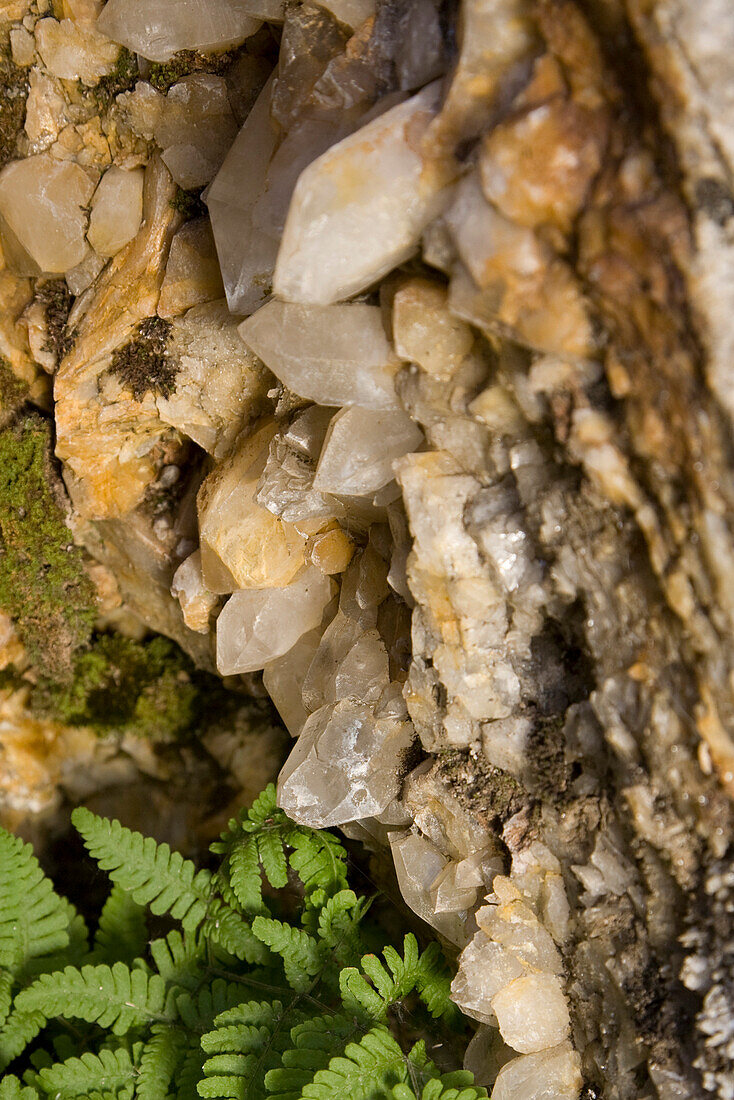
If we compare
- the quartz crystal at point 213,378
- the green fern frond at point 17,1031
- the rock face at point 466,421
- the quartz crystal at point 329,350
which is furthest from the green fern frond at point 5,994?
the quartz crystal at point 329,350

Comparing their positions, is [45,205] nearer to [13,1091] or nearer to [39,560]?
[39,560]

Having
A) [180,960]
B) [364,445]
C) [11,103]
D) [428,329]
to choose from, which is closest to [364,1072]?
[180,960]

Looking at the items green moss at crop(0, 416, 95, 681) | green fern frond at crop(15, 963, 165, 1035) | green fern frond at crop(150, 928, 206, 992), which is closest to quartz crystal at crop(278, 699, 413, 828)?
green fern frond at crop(150, 928, 206, 992)

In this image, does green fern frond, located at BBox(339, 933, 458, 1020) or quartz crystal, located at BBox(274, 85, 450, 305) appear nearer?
quartz crystal, located at BBox(274, 85, 450, 305)

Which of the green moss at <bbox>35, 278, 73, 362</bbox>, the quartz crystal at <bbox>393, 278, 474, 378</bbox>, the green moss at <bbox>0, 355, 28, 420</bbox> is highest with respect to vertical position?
the green moss at <bbox>35, 278, 73, 362</bbox>

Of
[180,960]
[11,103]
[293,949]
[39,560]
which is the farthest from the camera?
[39,560]

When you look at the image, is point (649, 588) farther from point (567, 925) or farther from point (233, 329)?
point (233, 329)

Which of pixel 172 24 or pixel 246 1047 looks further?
pixel 246 1047

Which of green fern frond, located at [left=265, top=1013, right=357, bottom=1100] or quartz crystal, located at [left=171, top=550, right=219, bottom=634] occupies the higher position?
quartz crystal, located at [left=171, top=550, right=219, bottom=634]

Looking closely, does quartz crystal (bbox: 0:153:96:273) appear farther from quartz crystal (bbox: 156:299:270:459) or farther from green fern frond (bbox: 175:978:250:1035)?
green fern frond (bbox: 175:978:250:1035)
